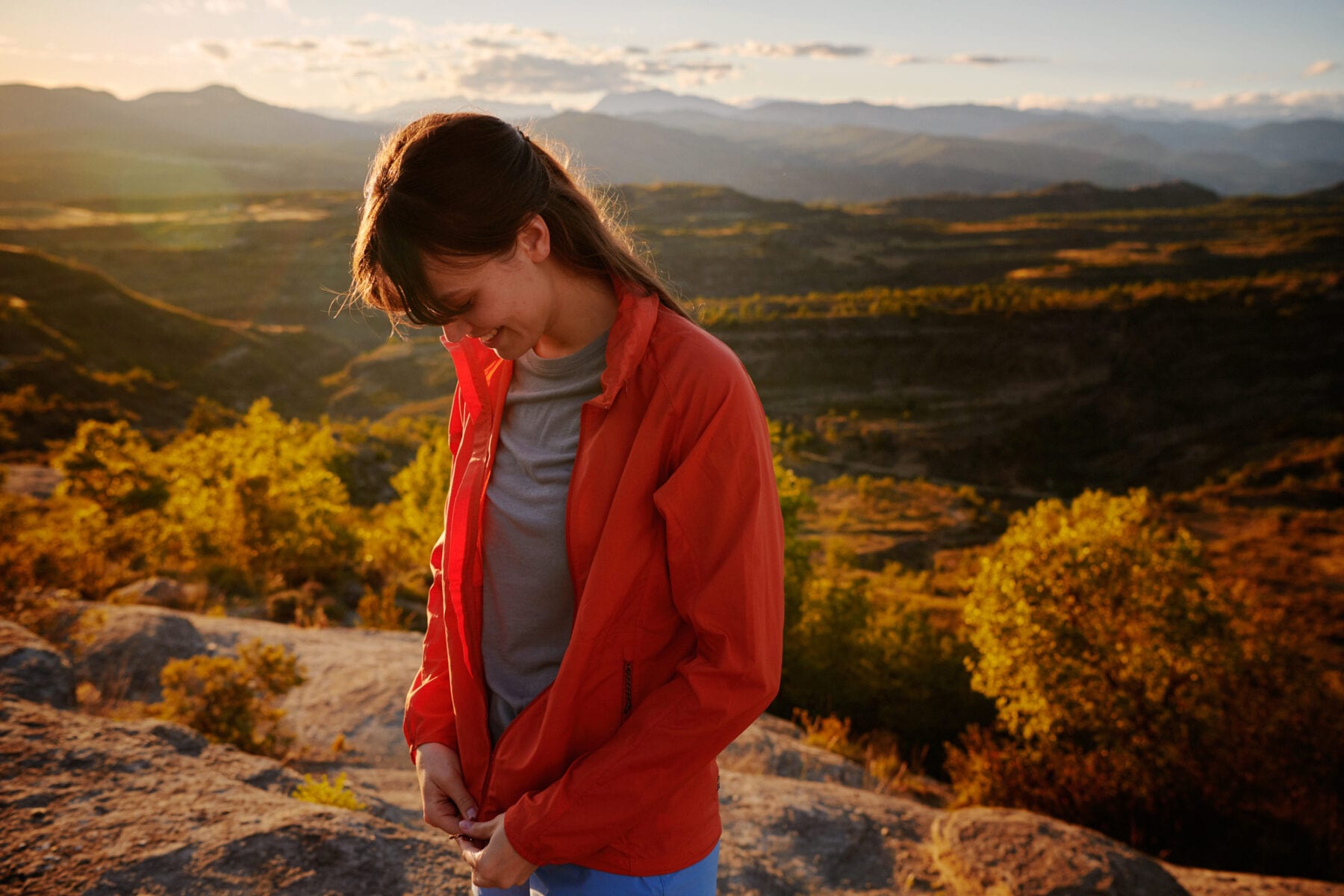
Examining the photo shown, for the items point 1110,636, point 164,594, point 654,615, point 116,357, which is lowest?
point 116,357

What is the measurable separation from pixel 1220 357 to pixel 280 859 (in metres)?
75.3

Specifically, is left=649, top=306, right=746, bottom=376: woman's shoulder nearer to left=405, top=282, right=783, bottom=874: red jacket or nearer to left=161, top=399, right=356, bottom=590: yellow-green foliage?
left=405, top=282, right=783, bottom=874: red jacket

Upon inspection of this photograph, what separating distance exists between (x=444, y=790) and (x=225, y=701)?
4500mm

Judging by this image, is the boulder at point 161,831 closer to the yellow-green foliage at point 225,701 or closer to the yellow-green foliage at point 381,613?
the yellow-green foliage at point 225,701

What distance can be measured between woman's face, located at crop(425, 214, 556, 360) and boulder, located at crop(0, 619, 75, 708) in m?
4.70

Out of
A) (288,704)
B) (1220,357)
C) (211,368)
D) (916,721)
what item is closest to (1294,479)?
(1220,357)

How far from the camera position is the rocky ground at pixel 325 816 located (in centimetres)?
313

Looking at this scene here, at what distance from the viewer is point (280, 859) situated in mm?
3182

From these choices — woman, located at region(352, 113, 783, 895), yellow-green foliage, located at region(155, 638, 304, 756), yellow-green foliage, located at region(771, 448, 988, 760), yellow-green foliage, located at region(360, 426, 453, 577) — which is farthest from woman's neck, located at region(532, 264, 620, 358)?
yellow-green foliage, located at region(771, 448, 988, 760)

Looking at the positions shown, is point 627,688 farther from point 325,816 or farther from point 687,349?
point 325,816

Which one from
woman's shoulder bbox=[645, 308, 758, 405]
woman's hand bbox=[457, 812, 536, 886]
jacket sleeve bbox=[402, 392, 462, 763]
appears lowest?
woman's hand bbox=[457, 812, 536, 886]

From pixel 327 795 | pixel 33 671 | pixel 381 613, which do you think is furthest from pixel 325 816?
pixel 381 613

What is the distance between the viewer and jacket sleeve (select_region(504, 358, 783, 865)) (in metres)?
1.32

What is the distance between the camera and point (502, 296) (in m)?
1.44
